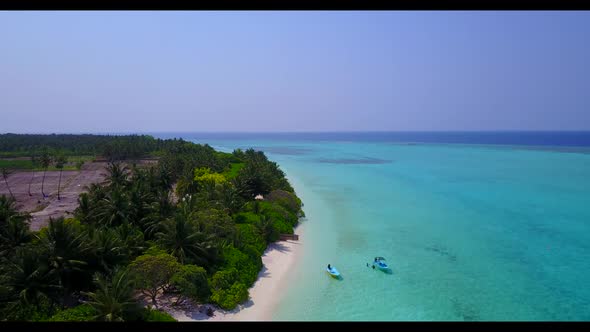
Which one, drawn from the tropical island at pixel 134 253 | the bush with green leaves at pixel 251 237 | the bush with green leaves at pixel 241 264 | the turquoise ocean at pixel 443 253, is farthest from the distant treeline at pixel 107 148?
the bush with green leaves at pixel 241 264

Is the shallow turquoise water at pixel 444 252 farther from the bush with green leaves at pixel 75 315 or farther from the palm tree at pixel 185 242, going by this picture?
the bush with green leaves at pixel 75 315

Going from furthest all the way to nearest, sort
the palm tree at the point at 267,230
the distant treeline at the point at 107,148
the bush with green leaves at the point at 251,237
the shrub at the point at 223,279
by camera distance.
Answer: the distant treeline at the point at 107,148, the palm tree at the point at 267,230, the bush with green leaves at the point at 251,237, the shrub at the point at 223,279

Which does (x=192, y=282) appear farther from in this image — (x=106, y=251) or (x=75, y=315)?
(x=75, y=315)

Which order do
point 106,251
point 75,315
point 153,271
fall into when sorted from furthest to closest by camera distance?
point 106,251 < point 153,271 < point 75,315

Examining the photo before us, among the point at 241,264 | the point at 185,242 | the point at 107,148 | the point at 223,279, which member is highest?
the point at 107,148

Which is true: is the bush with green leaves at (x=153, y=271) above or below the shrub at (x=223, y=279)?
above

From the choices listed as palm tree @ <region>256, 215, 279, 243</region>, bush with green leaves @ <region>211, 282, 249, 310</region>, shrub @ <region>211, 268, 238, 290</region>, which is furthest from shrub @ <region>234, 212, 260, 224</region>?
bush with green leaves @ <region>211, 282, 249, 310</region>

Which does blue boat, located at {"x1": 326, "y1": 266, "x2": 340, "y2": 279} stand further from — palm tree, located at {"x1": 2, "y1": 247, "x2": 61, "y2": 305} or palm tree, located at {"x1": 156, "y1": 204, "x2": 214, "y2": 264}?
palm tree, located at {"x1": 2, "y1": 247, "x2": 61, "y2": 305}

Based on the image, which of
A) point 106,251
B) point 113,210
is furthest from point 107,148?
point 106,251
